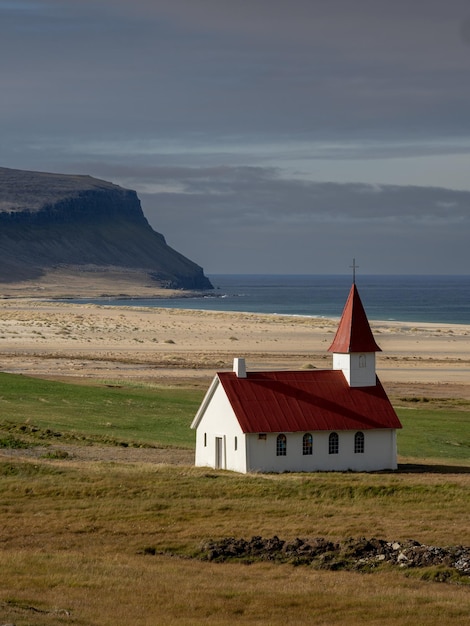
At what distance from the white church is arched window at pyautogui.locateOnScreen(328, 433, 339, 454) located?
34 mm

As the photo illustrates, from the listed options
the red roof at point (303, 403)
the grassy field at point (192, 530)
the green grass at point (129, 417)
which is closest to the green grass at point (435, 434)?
the green grass at point (129, 417)

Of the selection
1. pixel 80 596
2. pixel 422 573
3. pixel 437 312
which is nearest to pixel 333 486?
pixel 422 573

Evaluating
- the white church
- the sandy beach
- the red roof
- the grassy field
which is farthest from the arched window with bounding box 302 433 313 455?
the sandy beach

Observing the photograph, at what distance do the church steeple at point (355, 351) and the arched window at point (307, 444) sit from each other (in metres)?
3.56

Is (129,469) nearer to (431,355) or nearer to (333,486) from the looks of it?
(333,486)

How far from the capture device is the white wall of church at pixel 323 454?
39625 millimetres

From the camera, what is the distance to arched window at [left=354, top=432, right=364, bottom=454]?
41.1 meters

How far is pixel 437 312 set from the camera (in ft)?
614

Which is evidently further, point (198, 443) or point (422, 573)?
point (198, 443)

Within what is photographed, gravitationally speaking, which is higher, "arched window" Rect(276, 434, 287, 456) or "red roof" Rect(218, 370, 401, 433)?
"red roof" Rect(218, 370, 401, 433)

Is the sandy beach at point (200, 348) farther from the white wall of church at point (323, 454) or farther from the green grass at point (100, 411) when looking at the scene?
the white wall of church at point (323, 454)

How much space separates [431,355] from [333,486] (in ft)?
202

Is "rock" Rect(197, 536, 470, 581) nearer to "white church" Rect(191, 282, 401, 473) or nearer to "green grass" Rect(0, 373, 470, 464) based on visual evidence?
"white church" Rect(191, 282, 401, 473)

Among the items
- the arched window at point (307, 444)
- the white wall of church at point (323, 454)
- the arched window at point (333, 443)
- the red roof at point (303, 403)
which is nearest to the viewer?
the white wall of church at point (323, 454)
